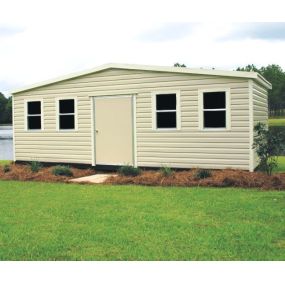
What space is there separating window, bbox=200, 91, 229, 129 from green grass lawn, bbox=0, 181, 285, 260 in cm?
269

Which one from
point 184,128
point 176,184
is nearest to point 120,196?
point 176,184

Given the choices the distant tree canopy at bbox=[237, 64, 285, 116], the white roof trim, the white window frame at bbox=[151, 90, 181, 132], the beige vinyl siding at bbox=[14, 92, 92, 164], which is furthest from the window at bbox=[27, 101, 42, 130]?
the distant tree canopy at bbox=[237, 64, 285, 116]

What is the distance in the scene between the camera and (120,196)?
892cm

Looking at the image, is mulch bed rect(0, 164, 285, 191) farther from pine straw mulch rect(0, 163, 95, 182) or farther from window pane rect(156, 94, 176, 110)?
window pane rect(156, 94, 176, 110)

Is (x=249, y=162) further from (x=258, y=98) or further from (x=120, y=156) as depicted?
(x=120, y=156)

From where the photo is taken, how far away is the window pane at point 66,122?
14.2 meters

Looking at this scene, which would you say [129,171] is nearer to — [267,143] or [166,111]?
[166,111]

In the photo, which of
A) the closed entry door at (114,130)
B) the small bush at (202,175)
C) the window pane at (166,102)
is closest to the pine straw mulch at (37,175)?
the closed entry door at (114,130)

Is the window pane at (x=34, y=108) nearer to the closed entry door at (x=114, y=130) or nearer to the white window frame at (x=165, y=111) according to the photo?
the closed entry door at (x=114, y=130)

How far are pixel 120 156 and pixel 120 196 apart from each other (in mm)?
4314

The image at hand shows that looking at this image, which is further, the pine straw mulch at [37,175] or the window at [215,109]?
the pine straw mulch at [37,175]

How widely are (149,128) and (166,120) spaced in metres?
0.55

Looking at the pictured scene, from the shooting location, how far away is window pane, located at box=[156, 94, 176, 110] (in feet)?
40.7

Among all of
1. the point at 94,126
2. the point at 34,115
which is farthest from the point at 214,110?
the point at 34,115
